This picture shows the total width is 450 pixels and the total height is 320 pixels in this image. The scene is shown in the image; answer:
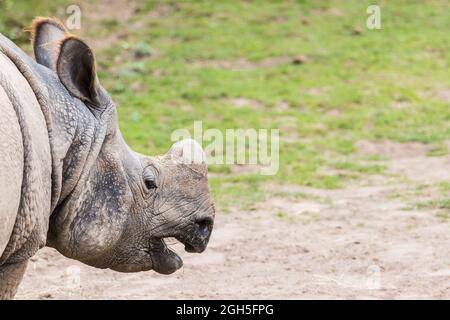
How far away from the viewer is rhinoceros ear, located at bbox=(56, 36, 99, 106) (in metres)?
4.00

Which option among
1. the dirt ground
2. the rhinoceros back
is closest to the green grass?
the dirt ground

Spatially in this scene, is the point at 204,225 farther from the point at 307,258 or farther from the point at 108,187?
the point at 307,258

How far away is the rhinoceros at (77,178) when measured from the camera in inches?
138

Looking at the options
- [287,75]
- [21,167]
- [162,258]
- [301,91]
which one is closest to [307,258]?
[162,258]

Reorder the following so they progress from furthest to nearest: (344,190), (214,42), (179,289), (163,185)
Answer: (214,42) < (344,190) < (179,289) < (163,185)

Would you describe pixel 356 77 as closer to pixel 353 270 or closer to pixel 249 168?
pixel 249 168

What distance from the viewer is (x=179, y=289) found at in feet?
20.8

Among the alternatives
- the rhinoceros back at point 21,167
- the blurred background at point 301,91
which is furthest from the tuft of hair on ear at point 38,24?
the blurred background at point 301,91

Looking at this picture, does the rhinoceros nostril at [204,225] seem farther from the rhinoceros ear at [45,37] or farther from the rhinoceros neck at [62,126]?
the rhinoceros ear at [45,37]

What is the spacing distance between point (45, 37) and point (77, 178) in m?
0.74

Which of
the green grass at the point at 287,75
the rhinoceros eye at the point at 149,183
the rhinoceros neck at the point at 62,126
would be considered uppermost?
the rhinoceros neck at the point at 62,126

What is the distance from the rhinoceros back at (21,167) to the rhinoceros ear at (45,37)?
41cm

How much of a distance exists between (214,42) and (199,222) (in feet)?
31.9

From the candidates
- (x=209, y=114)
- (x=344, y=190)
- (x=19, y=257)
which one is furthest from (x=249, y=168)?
(x=19, y=257)
